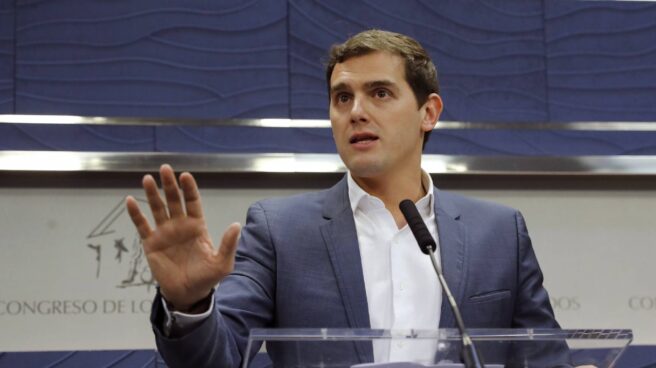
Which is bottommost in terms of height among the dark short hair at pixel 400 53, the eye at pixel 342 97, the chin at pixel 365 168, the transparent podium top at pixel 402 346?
the transparent podium top at pixel 402 346

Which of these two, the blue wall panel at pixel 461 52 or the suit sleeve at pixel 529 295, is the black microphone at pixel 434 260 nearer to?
the suit sleeve at pixel 529 295

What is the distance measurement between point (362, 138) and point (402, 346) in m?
0.93

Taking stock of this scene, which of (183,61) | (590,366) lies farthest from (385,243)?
(183,61)

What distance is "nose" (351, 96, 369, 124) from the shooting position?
7.94 feet

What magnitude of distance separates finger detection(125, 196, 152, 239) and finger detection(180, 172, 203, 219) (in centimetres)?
8

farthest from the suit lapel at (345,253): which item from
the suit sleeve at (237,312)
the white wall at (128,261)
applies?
the white wall at (128,261)

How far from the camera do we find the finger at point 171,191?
161 centimetres

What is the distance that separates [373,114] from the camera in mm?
2443

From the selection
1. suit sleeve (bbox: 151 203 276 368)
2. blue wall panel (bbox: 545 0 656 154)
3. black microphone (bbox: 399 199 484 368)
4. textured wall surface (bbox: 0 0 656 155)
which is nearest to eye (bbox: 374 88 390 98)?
suit sleeve (bbox: 151 203 276 368)

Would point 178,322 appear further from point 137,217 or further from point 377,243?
point 377,243

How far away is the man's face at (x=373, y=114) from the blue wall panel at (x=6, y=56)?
6.00 ft

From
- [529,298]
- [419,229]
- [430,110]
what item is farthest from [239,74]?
[419,229]

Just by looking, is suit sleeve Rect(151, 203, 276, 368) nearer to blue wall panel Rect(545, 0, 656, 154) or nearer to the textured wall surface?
the textured wall surface

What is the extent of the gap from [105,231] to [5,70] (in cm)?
79
